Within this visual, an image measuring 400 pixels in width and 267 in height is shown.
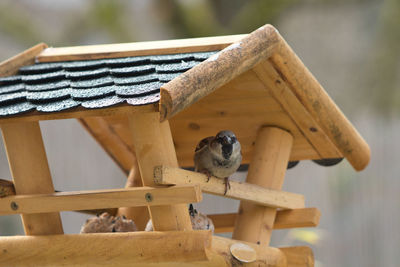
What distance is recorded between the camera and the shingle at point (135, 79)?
1657 millimetres

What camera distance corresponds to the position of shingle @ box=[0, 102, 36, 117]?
5.18 ft

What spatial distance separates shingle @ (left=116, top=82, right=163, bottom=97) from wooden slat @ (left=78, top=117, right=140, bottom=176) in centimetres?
84

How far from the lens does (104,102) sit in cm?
154

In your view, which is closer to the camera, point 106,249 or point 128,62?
point 106,249

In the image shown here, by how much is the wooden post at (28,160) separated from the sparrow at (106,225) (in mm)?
263

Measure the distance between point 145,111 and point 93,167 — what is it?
309 centimetres

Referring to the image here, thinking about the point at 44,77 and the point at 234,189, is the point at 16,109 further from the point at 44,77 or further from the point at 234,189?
the point at 234,189

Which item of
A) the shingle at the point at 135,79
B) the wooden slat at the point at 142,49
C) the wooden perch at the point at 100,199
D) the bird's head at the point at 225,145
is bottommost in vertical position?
the wooden perch at the point at 100,199

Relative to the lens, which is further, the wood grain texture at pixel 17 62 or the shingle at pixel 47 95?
the wood grain texture at pixel 17 62

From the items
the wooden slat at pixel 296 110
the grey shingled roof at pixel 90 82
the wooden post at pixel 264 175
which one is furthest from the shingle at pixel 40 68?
the wooden post at pixel 264 175

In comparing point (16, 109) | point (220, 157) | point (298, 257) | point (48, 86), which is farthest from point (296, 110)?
point (16, 109)

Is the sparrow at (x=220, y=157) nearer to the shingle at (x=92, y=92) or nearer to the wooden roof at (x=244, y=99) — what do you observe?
the wooden roof at (x=244, y=99)

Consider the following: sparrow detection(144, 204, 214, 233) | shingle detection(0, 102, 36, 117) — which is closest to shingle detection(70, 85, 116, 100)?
shingle detection(0, 102, 36, 117)

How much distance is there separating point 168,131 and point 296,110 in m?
0.62
